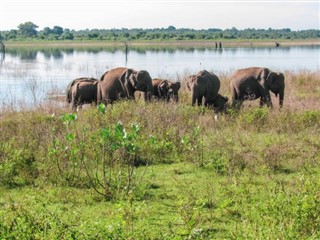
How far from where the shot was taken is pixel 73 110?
57.4 feet

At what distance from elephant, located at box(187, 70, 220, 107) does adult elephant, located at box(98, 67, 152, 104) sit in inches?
51.9

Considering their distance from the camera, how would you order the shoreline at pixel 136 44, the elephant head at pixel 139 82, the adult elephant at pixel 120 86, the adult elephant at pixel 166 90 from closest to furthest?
1. the elephant head at pixel 139 82
2. the adult elephant at pixel 120 86
3. the adult elephant at pixel 166 90
4. the shoreline at pixel 136 44

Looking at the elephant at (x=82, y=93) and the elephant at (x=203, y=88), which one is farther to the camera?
the elephant at (x=82, y=93)

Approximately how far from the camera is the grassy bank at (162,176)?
638cm

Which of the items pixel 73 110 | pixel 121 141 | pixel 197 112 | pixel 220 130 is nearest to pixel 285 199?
pixel 121 141

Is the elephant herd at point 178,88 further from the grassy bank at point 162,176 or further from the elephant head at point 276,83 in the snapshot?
the grassy bank at point 162,176

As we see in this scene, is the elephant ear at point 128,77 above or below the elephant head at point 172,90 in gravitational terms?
above

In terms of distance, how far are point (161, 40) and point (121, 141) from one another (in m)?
87.0

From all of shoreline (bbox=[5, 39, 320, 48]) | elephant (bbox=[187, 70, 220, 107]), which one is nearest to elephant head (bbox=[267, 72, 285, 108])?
elephant (bbox=[187, 70, 220, 107])

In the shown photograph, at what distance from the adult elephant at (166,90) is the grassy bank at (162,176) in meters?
2.74

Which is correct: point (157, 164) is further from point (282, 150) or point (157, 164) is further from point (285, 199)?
point (285, 199)

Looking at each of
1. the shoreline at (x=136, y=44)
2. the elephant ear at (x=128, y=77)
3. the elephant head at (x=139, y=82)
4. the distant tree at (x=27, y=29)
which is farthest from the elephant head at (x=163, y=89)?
the distant tree at (x=27, y=29)

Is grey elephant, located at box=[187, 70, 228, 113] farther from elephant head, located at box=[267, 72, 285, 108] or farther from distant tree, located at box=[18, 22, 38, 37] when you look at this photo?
distant tree, located at box=[18, 22, 38, 37]

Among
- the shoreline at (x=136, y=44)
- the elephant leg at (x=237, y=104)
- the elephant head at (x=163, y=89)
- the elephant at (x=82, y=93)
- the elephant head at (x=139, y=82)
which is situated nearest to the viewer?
the elephant leg at (x=237, y=104)
